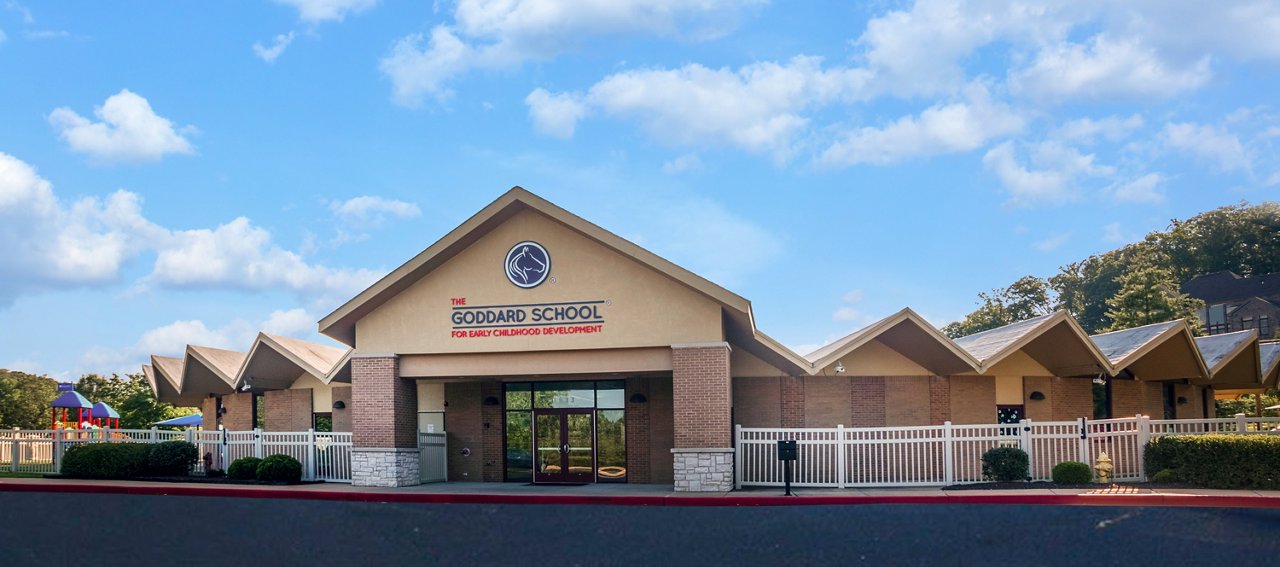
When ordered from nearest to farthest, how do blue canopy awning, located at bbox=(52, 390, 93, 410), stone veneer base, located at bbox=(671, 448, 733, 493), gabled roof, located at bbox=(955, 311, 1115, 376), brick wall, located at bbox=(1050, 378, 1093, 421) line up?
stone veneer base, located at bbox=(671, 448, 733, 493) < gabled roof, located at bbox=(955, 311, 1115, 376) < brick wall, located at bbox=(1050, 378, 1093, 421) < blue canopy awning, located at bbox=(52, 390, 93, 410)

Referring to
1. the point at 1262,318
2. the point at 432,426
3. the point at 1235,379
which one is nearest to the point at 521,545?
the point at 432,426

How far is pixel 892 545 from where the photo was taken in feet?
47.5

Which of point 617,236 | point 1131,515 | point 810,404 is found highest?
point 617,236

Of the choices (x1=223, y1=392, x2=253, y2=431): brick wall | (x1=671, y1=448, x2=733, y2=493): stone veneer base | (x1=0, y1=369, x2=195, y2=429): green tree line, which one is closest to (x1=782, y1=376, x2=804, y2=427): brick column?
(x1=671, y1=448, x2=733, y2=493): stone veneer base

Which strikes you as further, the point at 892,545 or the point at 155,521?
the point at 155,521

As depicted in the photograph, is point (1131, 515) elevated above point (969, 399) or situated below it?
below

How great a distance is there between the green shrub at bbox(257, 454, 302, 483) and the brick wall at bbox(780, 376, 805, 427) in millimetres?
11939

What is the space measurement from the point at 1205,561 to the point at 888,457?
952 cm

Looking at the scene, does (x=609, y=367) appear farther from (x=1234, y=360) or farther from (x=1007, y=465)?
(x=1234, y=360)

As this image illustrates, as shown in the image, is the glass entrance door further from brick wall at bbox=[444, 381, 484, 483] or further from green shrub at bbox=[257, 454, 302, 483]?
green shrub at bbox=[257, 454, 302, 483]

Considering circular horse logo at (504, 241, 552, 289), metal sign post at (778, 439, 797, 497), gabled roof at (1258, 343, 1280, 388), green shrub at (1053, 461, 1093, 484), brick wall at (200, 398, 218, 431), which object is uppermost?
circular horse logo at (504, 241, 552, 289)

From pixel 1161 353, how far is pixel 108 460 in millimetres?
28001

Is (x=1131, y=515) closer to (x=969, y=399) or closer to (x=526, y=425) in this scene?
(x=969, y=399)

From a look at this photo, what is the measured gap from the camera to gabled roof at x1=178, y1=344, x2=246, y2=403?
3078cm
